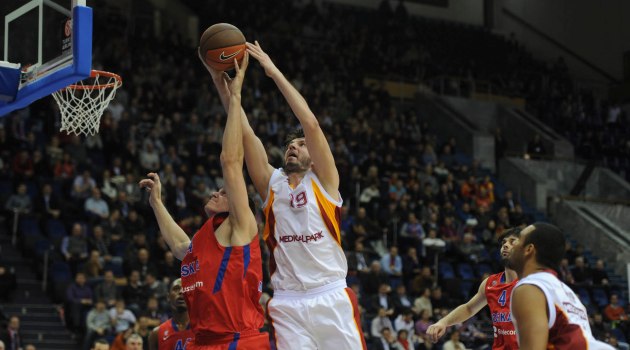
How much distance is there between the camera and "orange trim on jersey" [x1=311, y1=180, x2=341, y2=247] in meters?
6.05

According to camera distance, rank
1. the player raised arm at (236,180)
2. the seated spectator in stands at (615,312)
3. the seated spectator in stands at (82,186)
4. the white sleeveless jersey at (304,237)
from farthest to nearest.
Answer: the seated spectator in stands at (615,312)
the seated spectator in stands at (82,186)
the white sleeveless jersey at (304,237)
the player raised arm at (236,180)

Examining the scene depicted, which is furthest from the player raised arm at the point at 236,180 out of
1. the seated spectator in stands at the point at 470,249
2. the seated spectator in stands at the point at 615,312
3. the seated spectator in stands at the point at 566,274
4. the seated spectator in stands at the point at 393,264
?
the seated spectator in stands at the point at 566,274

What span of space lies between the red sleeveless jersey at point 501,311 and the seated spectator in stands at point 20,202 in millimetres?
10250

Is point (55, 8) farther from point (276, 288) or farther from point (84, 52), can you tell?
point (276, 288)

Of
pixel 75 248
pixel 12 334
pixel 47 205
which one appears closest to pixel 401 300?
pixel 75 248

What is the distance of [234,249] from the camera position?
225 inches

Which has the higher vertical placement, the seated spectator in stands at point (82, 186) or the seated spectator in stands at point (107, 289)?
the seated spectator in stands at point (82, 186)

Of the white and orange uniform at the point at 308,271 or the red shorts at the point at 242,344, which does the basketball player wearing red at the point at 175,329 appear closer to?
the white and orange uniform at the point at 308,271

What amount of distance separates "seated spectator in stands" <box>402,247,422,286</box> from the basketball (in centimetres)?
1288

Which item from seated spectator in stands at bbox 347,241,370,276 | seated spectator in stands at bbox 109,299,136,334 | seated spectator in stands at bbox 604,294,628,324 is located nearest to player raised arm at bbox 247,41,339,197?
seated spectator in stands at bbox 109,299,136,334

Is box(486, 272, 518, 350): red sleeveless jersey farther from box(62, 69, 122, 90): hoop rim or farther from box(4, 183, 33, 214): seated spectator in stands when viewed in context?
box(4, 183, 33, 214): seated spectator in stands

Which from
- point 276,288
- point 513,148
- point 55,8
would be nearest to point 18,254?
point 55,8

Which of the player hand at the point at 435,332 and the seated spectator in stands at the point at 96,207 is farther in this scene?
the seated spectator in stands at the point at 96,207

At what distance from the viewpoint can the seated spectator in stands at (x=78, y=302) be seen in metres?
14.2
